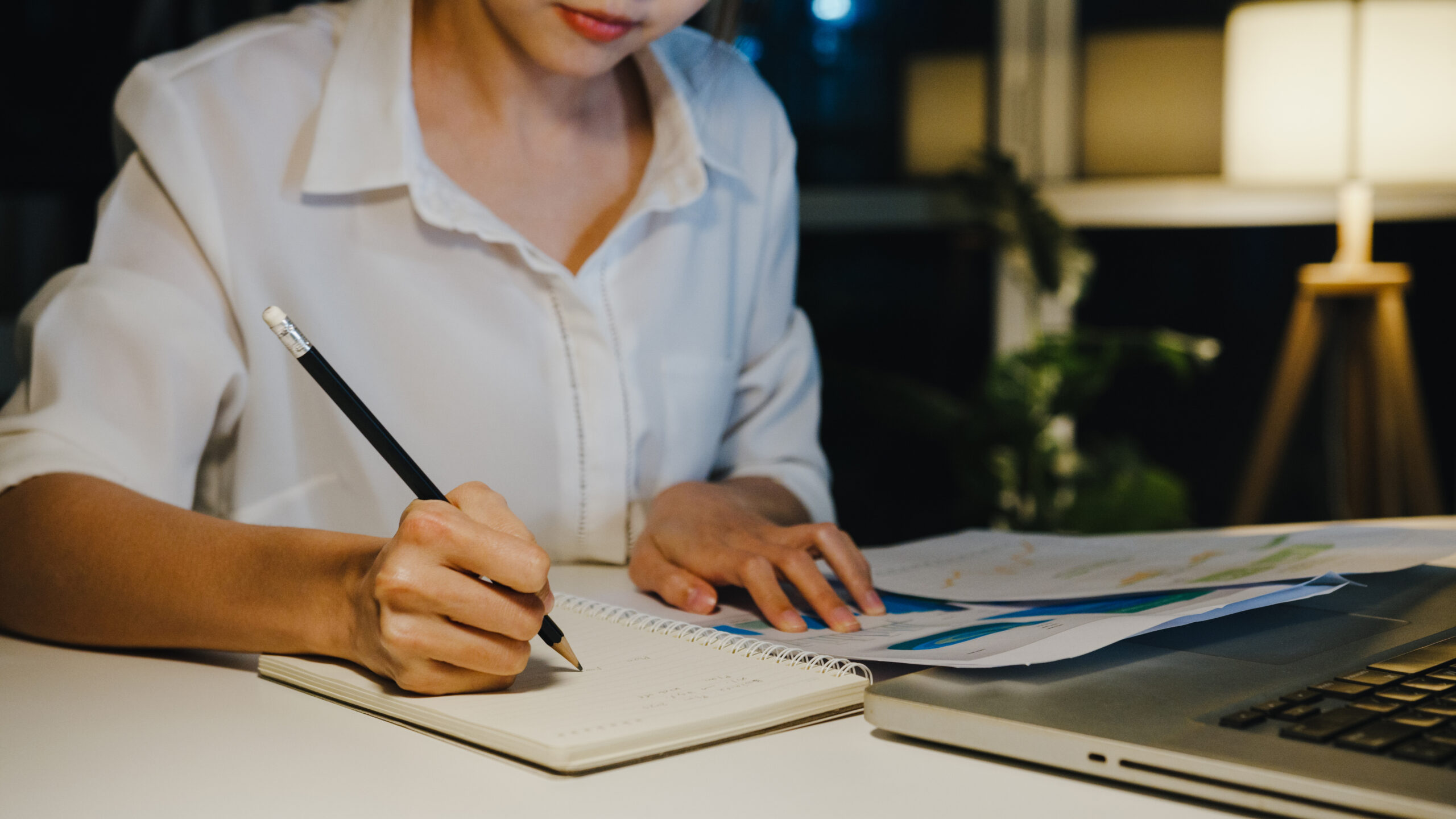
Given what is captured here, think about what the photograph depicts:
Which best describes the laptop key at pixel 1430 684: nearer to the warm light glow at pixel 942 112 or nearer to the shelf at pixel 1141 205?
the shelf at pixel 1141 205

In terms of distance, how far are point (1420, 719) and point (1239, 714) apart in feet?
0.24

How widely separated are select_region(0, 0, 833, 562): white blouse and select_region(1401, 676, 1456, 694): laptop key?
2.25 feet

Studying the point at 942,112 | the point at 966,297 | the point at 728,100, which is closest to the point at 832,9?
the point at 942,112

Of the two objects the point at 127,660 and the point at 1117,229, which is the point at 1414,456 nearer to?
the point at 1117,229

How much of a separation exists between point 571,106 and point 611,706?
767mm

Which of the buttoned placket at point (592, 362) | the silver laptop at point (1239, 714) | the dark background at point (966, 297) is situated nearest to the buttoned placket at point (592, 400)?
the buttoned placket at point (592, 362)

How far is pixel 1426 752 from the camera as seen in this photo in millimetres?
486

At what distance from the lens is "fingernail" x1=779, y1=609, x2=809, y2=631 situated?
2.54ft

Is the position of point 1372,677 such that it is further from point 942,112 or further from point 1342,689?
point 942,112

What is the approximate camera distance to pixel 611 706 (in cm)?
60

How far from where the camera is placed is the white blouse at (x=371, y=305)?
3.20 ft

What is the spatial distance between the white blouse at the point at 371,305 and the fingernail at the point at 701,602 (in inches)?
12.1

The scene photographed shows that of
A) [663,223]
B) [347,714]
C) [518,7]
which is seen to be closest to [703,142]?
[663,223]

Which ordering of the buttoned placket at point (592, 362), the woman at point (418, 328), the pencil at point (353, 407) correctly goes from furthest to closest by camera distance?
the buttoned placket at point (592, 362)
the woman at point (418, 328)
the pencil at point (353, 407)
